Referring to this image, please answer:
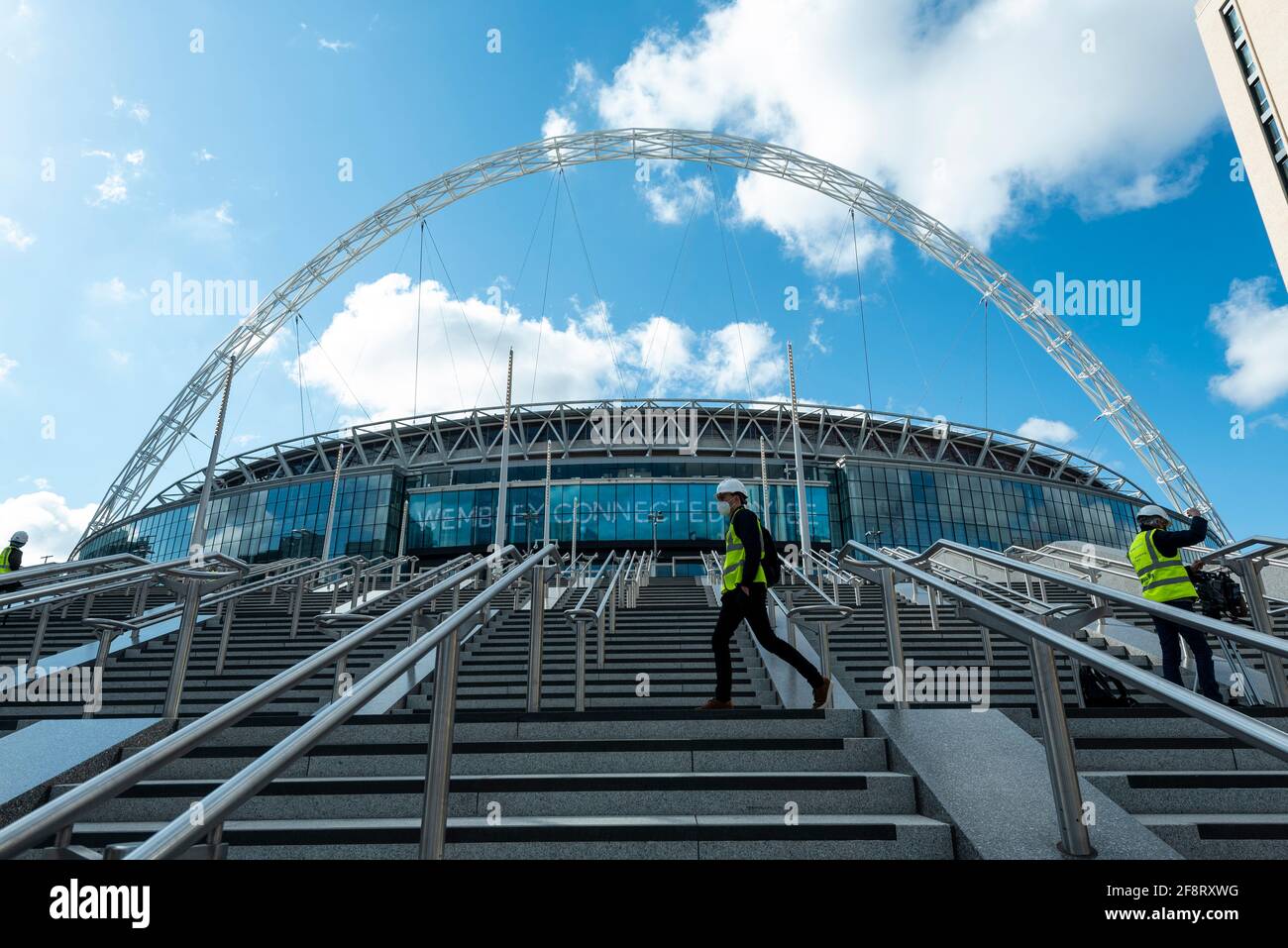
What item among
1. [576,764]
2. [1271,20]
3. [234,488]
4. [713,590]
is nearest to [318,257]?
[234,488]

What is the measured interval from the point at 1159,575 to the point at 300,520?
169 ft

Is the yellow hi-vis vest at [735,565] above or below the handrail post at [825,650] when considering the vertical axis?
above

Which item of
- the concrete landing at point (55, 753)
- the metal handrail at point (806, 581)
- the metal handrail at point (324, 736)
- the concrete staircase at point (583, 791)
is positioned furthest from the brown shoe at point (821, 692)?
the concrete landing at point (55, 753)

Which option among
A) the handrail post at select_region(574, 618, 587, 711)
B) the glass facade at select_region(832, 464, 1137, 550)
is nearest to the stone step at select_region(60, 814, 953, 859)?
the handrail post at select_region(574, 618, 587, 711)

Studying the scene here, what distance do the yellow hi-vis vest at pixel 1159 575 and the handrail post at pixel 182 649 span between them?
7.23 m

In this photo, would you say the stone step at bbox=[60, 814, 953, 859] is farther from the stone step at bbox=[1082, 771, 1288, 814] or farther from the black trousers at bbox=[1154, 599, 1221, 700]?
the black trousers at bbox=[1154, 599, 1221, 700]

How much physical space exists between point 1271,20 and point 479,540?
42.5 meters

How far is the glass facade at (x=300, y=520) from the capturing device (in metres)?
47.9

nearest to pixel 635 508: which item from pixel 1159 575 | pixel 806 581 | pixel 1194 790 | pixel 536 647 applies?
pixel 806 581

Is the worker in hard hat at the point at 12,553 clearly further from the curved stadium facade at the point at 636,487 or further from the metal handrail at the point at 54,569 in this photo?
the curved stadium facade at the point at 636,487

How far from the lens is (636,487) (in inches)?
1794

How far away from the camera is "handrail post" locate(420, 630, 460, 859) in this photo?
2379 millimetres

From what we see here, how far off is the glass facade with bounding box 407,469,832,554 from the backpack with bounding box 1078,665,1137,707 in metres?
38.5
